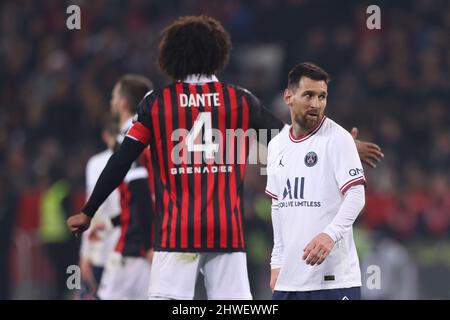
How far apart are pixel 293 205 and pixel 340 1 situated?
11.3 metres

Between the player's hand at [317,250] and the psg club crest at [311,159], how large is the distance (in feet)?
1.64

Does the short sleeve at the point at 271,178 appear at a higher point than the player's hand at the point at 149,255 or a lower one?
higher

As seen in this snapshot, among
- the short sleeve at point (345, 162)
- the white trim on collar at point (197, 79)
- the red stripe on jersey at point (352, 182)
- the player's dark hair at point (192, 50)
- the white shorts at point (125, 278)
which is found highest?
the player's dark hair at point (192, 50)

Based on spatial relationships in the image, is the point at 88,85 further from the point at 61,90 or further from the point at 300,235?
the point at 300,235

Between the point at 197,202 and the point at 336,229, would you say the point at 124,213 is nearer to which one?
the point at 197,202

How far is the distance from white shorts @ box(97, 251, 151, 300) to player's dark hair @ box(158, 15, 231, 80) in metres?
1.88

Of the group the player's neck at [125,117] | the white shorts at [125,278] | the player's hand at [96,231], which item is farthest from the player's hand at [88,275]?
the player's neck at [125,117]

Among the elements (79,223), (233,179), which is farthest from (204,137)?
(79,223)

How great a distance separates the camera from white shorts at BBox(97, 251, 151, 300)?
7.74 metres

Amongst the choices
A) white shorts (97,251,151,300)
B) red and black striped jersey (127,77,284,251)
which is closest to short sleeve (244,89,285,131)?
red and black striped jersey (127,77,284,251)

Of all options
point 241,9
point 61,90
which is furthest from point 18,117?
point 241,9

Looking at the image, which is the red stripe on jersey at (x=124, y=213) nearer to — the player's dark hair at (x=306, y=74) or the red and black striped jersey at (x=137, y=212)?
the red and black striped jersey at (x=137, y=212)

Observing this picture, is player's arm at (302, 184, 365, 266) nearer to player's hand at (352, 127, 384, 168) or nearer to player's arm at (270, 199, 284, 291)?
player's arm at (270, 199, 284, 291)

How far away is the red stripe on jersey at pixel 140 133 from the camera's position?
242 inches
